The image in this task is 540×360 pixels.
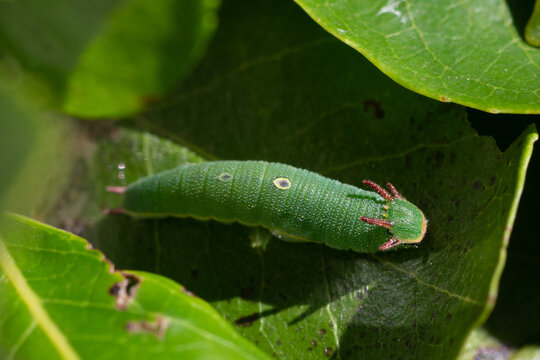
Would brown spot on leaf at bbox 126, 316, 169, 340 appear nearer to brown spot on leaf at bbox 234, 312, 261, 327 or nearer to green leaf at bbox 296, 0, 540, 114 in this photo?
brown spot on leaf at bbox 234, 312, 261, 327

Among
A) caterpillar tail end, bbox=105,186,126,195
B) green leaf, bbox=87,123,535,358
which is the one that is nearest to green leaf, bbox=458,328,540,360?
green leaf, bbox=87,123,535,358

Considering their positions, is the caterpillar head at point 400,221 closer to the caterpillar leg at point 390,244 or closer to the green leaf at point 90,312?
the caterpillar leg at point 390,244

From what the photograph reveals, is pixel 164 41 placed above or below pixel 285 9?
below

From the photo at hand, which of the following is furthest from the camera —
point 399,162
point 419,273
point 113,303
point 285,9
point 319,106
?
point 285,9

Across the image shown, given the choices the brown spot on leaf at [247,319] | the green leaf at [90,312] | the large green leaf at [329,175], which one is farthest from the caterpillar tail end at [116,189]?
the brown spot on leaf at [247,319]

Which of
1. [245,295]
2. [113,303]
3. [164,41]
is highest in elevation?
[164,41]

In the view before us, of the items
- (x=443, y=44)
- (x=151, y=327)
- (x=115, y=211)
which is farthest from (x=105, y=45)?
(x=443, y=44)

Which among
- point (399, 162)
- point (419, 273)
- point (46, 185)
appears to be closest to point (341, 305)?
point (419, 273)

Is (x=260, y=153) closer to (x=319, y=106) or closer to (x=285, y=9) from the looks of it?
(x=319, y=106)
